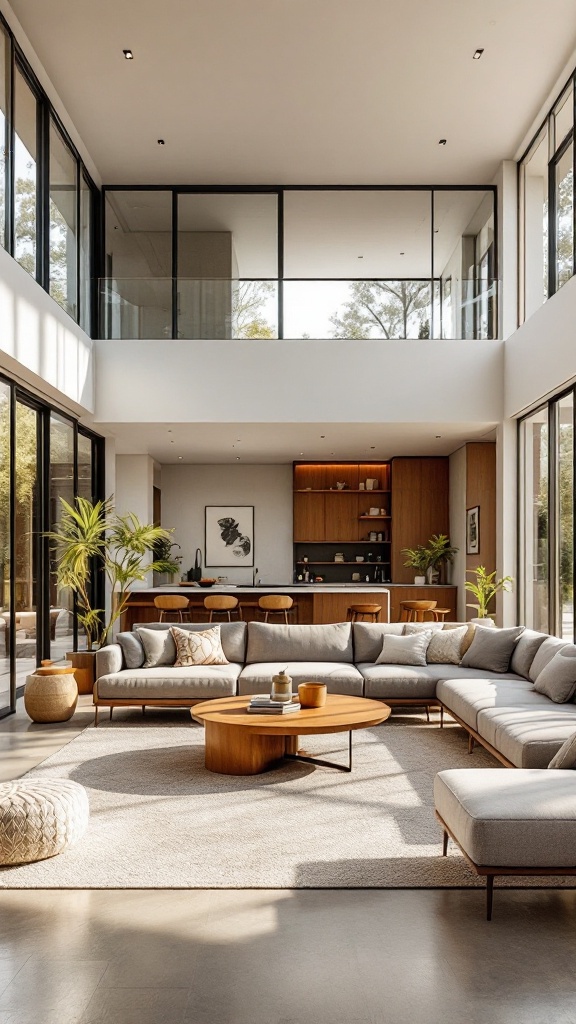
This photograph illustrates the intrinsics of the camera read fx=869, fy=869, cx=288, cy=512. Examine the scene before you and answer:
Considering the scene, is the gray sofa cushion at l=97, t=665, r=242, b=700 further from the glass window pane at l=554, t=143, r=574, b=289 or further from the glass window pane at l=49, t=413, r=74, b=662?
the glass window pane at l=554, t=143, r=574, b=289

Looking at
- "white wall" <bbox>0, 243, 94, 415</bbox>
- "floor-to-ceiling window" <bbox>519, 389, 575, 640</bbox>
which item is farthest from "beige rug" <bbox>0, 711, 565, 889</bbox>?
"white wall" <bbox>0, 243, 94, 415</bbox>

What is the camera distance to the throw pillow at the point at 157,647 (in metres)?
7.84

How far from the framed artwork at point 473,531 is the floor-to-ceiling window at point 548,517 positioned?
5.32 feet

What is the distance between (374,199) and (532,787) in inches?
362

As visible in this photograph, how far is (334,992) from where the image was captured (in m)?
2.84

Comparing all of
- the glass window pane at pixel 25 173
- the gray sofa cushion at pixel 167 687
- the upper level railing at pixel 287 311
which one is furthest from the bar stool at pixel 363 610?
the glass window pane at pixel 25 173

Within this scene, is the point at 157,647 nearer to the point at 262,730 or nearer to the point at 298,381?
the point at 262,730

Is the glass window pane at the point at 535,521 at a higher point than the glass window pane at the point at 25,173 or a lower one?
lower

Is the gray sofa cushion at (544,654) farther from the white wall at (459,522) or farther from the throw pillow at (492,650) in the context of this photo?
the white wall at (459,522)

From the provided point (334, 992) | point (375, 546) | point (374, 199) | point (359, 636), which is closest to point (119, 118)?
point (374, 199)

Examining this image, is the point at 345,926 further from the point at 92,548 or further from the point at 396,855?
the point at 92,548

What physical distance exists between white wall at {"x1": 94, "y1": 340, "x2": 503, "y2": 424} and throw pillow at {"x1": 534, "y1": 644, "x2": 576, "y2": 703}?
16.5 feet

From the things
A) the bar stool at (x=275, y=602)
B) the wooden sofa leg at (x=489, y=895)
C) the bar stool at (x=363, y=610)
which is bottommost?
the wooden sofa leg at (x=489, y=895)

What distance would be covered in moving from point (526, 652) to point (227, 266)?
687 centimetres
